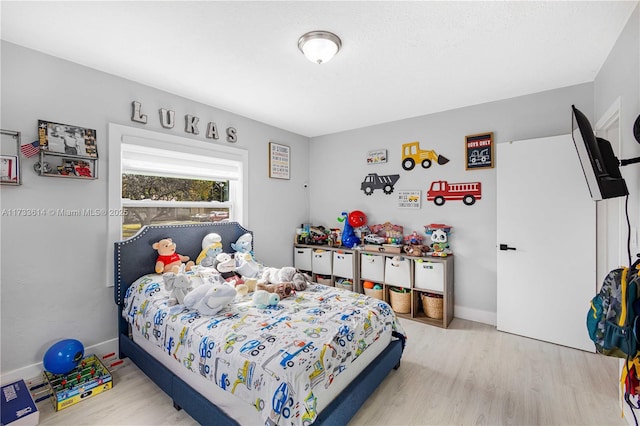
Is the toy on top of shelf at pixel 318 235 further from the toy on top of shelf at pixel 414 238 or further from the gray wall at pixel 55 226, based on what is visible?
the gray wall at pixel 55 226

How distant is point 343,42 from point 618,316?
217cm

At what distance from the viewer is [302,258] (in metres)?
4.34

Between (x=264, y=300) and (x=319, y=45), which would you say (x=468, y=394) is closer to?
(x=264, y=300)

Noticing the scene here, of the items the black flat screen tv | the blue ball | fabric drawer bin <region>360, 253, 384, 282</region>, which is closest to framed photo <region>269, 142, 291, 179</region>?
fabric drawer bin <region>360, 253, 384, 282</region>

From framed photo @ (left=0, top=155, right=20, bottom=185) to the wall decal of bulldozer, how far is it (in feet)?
12.3

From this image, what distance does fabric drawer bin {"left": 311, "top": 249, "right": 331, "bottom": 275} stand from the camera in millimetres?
4098

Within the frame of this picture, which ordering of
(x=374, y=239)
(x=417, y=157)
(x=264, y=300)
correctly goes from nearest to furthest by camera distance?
(x=264, y=300), (x=417, y=157), (x=374, y=239)

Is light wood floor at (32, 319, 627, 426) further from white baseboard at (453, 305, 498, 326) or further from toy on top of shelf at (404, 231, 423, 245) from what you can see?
toy on top of shelf at (404, 231, 423, 245)

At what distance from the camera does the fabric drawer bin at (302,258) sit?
4286 millimetres

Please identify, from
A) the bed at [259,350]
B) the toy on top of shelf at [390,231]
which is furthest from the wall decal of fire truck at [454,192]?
the bed at [259,350]

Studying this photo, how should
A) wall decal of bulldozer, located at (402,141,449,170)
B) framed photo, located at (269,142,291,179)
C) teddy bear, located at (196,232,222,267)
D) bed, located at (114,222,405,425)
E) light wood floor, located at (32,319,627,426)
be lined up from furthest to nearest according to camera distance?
framed photo, located at (269,142,291,179), wall decal of bulldozer, located at (402,141,449,170), teddy bear, located at (196,232,222,267), light wood floor, located at (32,319,627,426), bed, located at (114,222,405,425)

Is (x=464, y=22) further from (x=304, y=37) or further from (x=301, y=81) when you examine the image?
(x=301, y=81)

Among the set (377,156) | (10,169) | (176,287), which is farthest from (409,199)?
(10,169)

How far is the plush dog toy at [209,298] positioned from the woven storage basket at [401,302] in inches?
84.1
